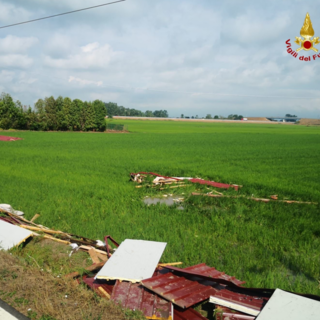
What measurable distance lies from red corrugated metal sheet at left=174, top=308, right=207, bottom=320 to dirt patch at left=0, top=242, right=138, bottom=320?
575 mm

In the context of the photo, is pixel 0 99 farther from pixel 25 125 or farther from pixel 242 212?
pixel 242 212

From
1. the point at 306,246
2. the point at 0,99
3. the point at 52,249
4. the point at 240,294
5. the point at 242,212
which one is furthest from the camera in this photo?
the point at 0,99

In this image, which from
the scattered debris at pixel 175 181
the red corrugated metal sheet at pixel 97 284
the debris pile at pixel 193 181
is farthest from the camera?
the scattered debris at pixel 175 181

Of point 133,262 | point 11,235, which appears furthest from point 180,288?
point 11,235

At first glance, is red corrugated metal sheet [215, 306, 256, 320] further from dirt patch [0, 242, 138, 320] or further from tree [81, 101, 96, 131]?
tree [81, 101, 96, 131]

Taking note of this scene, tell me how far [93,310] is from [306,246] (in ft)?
14.0

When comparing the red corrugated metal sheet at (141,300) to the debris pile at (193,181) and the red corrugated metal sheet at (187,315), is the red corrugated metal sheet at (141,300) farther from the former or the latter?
the debris pile at (193,181)

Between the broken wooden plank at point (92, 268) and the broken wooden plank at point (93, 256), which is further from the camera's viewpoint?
the broken wooden plank at point (93, 256)

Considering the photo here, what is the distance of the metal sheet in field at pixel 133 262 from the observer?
399 centimetres

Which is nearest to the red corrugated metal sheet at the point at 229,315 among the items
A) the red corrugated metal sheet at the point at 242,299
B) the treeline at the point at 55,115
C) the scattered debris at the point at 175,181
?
the red corrugated metal sheet at the point at 242,299

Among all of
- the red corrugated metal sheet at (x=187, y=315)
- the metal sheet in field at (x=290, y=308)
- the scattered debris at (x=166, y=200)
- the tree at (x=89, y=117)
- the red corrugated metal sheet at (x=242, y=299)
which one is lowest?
the scattered debris at (x=166, y=200)

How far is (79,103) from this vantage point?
191 feet

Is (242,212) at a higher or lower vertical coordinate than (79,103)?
lower

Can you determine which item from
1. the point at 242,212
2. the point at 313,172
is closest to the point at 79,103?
the point at 313,172
